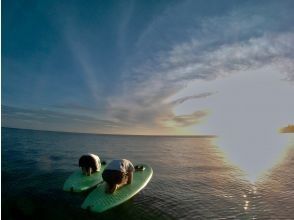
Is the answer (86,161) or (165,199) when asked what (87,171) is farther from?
(165,199)

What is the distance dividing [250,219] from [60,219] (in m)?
9.68

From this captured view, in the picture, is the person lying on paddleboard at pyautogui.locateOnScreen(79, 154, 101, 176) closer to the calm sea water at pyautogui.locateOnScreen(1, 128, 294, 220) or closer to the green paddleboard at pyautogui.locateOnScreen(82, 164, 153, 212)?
the calm sea water at pyautogui.locateOnScreen(1, 128, 294, 220)

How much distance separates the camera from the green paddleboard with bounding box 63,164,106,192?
16.1 metres

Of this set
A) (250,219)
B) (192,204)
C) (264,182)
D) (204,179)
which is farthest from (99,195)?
(264,182)

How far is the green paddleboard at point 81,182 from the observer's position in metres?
16.1

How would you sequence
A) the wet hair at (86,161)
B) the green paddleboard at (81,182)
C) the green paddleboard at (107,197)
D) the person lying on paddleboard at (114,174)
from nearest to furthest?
the green paddleboard at (107,197) → the person lying on paddleboard at (114,174) → the green paddleboard at (81,182) → the wet hair at (86,161)

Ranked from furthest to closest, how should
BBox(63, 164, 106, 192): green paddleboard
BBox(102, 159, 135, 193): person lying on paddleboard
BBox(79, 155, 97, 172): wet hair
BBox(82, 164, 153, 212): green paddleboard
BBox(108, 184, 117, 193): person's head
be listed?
BBox(79, 155, 97, 172): wet hair < BBox(63, 164, 106, 192): green paddleboard < BBox(108, 184, 117, 193): person's head < BBox(102, 159, 135, 193): person lying on paddleboard < BBox(82, 164, 153, 212): green paddleboard

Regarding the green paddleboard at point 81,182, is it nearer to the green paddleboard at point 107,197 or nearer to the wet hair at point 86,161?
the wet hair at point 86,161

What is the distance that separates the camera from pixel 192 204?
15414mm

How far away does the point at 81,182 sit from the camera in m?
16.9

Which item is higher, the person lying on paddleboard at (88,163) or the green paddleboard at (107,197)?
the person lying on paddleboard at (88,163)

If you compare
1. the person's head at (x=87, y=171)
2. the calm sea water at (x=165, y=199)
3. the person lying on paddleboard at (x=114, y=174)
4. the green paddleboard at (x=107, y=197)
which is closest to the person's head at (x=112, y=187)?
the person lying on paddleboard at (x=114, y=174)

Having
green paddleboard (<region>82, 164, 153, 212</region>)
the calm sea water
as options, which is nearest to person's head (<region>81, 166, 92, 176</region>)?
the calm sea water

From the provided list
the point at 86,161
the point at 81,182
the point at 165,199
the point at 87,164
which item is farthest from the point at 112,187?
the point at 86,161
